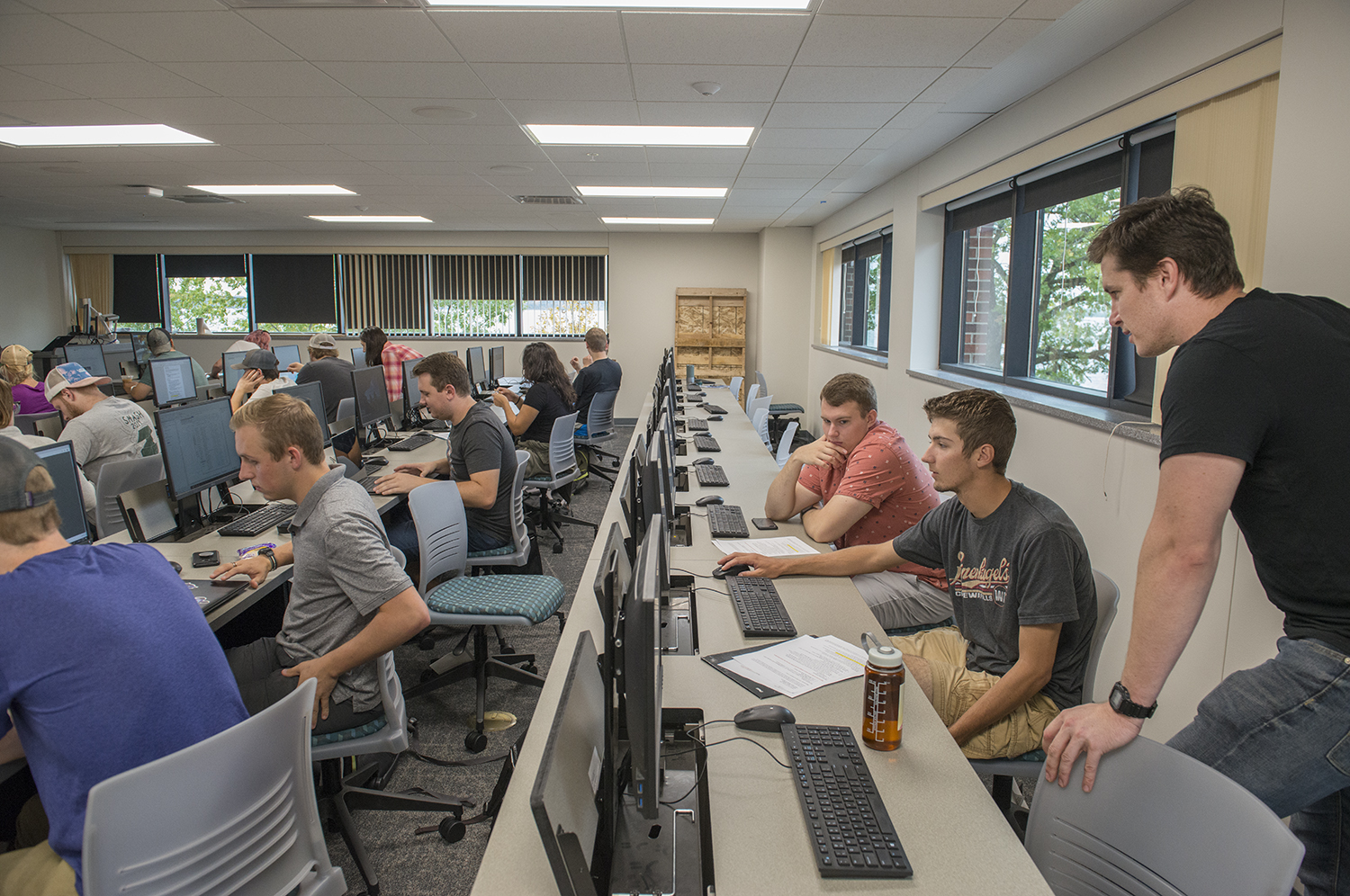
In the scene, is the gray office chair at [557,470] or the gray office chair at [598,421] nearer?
the gray office chair at [557,470]

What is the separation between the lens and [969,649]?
1.97 m

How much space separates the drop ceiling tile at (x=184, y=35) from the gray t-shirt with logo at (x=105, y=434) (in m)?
1.57

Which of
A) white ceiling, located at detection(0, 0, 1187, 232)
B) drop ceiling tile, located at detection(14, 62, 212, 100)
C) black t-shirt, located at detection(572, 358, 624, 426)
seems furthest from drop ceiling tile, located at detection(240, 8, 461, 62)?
black t-shirt, located at detection(572, 358, 624, 426)

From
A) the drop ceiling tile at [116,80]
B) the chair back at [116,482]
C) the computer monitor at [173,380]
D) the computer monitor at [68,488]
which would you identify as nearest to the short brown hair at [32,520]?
the computer monitor at [68,488]

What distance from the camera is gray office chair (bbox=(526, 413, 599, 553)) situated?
4.93m

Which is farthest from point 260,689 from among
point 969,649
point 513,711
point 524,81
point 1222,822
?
point 524,81

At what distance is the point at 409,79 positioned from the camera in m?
3.56

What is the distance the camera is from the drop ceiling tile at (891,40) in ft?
9.30

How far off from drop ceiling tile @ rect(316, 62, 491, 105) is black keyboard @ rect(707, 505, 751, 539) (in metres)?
2.23

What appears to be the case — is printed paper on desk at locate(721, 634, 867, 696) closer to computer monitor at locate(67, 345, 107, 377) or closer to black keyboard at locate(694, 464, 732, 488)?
black keyboard at locate(694, 464, 732, 488)

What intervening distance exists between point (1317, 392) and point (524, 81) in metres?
3.34

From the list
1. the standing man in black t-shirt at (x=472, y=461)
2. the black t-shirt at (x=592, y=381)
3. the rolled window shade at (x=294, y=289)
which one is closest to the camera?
the standing man in black t-shirt at (x=472, y=461)

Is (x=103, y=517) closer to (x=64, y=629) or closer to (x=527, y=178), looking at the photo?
(x=64, y=629)

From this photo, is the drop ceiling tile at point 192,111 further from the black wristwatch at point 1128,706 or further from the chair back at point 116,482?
the black wristwatch at point 1128,706
